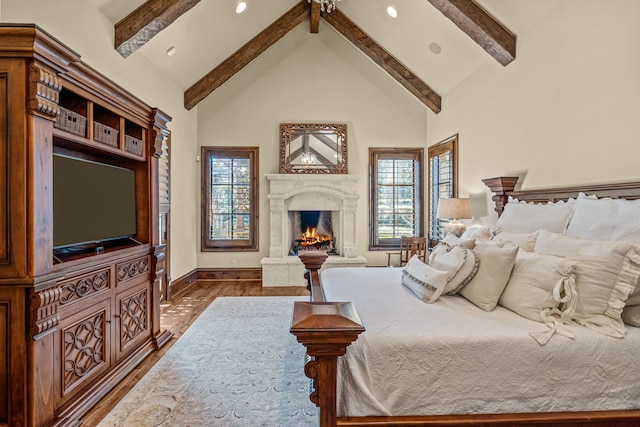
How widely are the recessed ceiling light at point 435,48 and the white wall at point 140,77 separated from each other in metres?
3.63

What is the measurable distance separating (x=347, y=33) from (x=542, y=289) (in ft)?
15.3

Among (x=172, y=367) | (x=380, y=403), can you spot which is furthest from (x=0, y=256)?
(x=380, y=403)

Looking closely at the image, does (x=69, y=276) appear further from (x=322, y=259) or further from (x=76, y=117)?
(x=322, y=259)

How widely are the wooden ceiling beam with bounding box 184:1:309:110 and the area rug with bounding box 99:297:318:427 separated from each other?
139 inches

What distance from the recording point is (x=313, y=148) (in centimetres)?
566

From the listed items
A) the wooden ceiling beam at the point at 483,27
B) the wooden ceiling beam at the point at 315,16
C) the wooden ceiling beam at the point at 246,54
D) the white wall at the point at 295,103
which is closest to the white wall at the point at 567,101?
the wooden ceiling beam at the point at 483,27

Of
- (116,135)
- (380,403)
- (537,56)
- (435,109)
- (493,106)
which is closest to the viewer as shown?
(380,403)

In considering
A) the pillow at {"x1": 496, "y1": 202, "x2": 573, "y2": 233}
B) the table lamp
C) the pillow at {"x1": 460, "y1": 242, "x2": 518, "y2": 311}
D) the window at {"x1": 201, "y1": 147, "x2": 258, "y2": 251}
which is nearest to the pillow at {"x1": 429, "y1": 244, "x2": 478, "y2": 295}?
the pillow at {"x1": 460, "y1": 242, "x2": 518, "y2": 311}

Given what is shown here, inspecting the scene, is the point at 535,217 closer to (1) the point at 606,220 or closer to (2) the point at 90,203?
(1) the point at 606,220

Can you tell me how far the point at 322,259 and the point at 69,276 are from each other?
1818mm

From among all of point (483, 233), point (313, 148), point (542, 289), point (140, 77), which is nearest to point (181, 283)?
point (140, 77)

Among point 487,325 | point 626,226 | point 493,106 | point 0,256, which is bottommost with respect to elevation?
point 487,325

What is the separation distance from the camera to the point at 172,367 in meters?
2.57

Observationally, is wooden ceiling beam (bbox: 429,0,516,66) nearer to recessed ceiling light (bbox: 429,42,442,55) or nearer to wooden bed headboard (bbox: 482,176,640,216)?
recessed ceiling light (bbox: 429,42,442,55)
